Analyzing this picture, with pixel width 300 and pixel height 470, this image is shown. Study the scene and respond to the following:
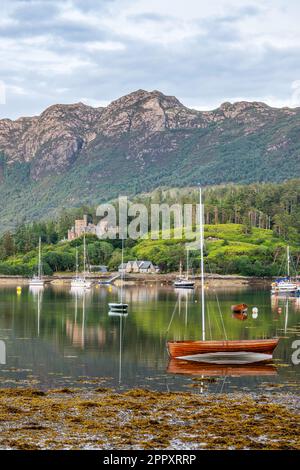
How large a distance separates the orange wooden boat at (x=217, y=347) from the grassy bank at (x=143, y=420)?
958 centimetres

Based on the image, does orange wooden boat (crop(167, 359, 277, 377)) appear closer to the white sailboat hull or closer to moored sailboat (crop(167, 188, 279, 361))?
the white sailboat hull

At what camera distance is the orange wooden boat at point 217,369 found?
147 ft

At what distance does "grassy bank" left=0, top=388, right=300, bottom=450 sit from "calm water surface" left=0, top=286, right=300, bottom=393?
345 centimetres

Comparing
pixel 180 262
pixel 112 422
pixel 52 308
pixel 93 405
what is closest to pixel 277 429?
pixel 112 422

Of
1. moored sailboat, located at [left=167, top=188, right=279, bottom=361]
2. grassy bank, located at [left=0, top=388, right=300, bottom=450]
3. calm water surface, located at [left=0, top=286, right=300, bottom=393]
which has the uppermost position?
moored sailboat, located at [left=167, top=188, right=279, bottom=361]

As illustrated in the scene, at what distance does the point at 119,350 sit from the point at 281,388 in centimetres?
1747

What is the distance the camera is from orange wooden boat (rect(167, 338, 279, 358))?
155 ft

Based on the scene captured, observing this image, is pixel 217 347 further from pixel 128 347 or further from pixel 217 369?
pixel 128 347

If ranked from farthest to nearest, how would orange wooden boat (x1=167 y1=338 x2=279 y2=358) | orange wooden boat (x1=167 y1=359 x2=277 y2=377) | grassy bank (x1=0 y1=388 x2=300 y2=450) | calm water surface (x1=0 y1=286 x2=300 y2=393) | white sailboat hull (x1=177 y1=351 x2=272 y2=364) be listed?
white sailboat hull (x1=177 y1=351 x2=272 y2=364) → orange wooden boat (x1=167 y1=338 x2=279 y2=358) → orange wooden boat (x1=167 y1=359 x2=277 y2=377) → calm water surface (x1=0 y1=286 x2=300 y2=393) → grassy bank (x1=0 y1=388 x2=300 y2=450)

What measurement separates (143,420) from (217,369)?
1604 cm

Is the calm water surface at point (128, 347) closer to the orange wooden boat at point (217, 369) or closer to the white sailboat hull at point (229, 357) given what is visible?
the orange wooden boat at point (217, 369)

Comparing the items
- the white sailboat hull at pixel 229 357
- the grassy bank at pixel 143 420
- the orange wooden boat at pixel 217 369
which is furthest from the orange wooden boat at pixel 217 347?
the grassy bank at pixel 143 420

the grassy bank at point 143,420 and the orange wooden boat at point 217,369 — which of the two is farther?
the orange wooden boat at point 217,369

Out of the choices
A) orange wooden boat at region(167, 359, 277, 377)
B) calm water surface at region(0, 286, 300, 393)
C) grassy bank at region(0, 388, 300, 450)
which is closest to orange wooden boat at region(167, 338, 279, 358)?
orange wooden boat at region(167, 359, 277, 377)
